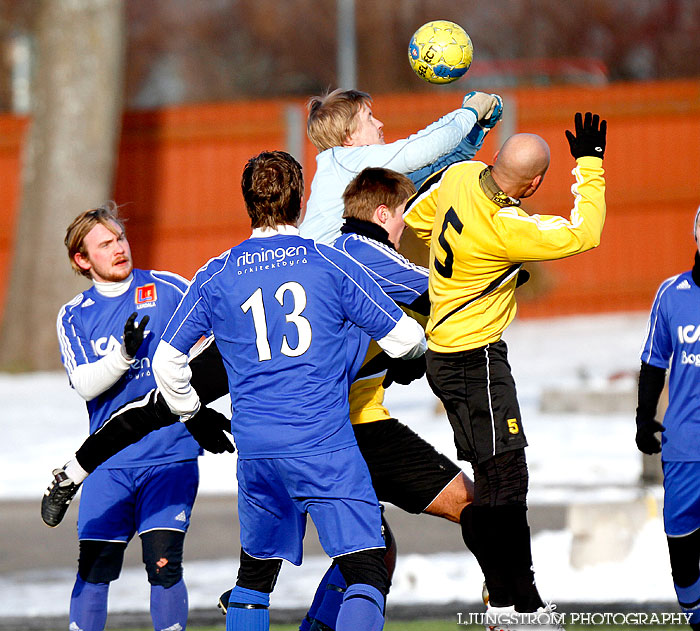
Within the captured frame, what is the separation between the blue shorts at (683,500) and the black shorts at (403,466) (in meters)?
0.97

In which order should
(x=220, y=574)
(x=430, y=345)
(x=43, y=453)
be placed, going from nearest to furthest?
(x=430, y=345)
(x=220, y=574)
(x=43, y=453)

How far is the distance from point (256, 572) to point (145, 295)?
1.60 metres

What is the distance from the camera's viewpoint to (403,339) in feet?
16.0

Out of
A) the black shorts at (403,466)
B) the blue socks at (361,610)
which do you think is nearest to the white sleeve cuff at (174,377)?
the black shorts at (403,466)

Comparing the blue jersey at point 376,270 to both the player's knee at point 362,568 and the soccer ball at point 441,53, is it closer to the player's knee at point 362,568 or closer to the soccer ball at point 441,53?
the player's knee at point 362,568

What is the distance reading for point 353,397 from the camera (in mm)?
5559

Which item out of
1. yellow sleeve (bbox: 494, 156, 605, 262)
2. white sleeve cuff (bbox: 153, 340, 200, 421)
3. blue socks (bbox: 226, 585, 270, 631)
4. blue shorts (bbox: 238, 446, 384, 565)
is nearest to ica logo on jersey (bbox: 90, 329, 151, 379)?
white sleeve cuff (bbox: 153, 340, 200, 421)

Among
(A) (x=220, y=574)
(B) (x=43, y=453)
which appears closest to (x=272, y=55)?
(B) (x=43, y=453)

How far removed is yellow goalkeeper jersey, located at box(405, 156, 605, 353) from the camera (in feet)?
16.9

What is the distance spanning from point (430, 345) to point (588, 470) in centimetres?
536

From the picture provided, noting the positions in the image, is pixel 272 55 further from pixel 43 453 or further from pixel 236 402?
pixel 236 402

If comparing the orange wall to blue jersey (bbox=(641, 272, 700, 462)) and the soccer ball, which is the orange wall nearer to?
the soccer ball

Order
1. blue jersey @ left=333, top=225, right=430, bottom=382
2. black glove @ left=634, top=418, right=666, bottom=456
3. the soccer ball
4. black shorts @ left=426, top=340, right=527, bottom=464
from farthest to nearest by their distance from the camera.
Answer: the soccer ball < black glove @ left=634, top=418, right=666, bottom=456 < black shorts @ left=426, top=340, right=527, bottom=464 < blue jersey @ left=333, top=225, right=430, bottom=382

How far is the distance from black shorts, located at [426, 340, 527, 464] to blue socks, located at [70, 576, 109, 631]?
1776mm
